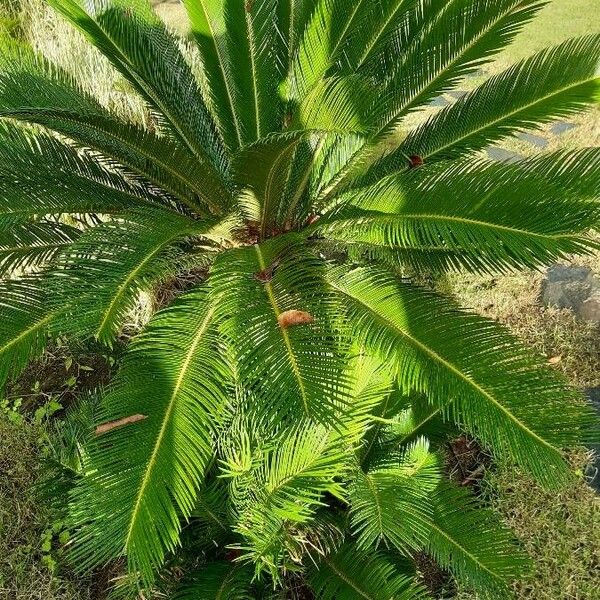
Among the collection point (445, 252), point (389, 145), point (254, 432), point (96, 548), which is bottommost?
point (96, 548)

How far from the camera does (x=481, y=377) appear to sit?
1.48 metres

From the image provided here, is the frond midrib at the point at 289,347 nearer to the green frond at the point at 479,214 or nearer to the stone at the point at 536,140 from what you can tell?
the green frond at the point at 479,214

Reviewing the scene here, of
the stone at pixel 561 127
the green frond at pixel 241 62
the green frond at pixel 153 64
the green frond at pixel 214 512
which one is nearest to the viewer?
the green frond at pixel 214 512

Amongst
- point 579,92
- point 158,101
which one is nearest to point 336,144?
point 158,101

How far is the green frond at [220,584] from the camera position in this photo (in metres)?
1.63

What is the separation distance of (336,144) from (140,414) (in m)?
1.44

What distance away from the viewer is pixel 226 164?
8.25ft

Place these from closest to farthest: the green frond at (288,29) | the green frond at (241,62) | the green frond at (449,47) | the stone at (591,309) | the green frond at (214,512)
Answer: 1. the green frond at (214,512)
2. the green frond at (449,47)
3. the green frond at (241,62)
4. the green frond at (288,29)
5. the stone at (591,309)

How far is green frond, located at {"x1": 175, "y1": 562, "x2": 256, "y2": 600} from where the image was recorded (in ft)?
5.36

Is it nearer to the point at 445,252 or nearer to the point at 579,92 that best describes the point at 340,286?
the point at 445,252

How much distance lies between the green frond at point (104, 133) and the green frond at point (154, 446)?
0.55 metres

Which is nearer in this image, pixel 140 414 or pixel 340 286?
pixel 140 414

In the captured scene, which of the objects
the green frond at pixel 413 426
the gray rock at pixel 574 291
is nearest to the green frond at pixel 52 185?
the green frond at pixel 413 426

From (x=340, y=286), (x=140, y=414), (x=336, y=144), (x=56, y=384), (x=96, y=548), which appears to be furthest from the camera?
(x=56, y=384)
